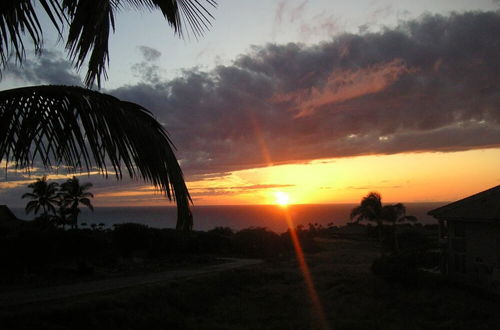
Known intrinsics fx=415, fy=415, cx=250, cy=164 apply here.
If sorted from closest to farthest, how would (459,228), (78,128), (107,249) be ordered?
(78,128), (459,228), (107,249)

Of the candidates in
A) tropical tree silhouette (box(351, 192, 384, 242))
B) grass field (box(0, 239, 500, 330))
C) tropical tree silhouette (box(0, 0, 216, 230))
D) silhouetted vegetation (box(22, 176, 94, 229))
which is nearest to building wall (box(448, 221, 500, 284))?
grass field (box(0, 239, 500, 330))

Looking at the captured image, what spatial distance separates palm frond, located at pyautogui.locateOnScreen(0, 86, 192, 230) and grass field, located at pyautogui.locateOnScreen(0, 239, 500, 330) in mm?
9889

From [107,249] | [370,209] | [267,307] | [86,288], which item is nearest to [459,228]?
[267,307]

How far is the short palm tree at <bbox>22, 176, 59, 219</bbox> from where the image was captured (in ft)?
156

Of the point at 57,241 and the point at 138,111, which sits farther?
the point at 57,241

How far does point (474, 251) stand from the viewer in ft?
53.1

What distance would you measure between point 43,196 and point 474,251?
4567 centimetres

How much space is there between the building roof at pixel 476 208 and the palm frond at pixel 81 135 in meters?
15.3

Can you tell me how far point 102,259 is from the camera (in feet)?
85.5

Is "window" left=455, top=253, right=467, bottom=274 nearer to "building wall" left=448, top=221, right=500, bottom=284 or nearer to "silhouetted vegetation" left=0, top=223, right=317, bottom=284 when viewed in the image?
"building wall" left=448, top=221, right=500, bottom=284

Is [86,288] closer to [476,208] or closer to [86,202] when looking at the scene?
[476,208]

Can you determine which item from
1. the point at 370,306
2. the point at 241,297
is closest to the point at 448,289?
the point at 370,306

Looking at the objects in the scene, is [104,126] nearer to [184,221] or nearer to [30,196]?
[184,221]

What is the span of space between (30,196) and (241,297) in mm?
40336
